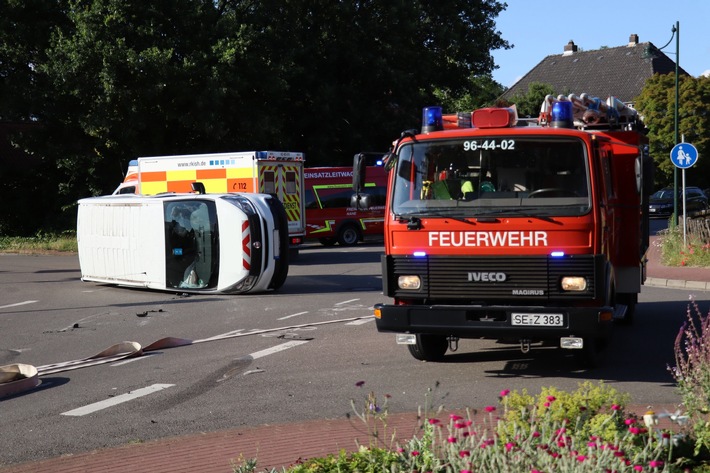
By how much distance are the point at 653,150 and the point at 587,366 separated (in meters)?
47.5

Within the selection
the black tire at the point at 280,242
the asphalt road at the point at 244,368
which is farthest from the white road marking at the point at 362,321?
the black tire at the point at 280,242

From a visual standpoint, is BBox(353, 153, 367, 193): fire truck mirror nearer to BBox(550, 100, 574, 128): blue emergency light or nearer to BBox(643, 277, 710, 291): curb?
BBox(550, 100, 574, 128): blue emergency light

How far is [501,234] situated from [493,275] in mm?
387

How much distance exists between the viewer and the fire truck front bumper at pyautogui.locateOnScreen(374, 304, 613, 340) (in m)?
8.38

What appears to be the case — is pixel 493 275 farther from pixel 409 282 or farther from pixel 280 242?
pixel 280 242

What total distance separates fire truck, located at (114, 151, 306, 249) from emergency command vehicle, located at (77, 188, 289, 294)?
6.77m

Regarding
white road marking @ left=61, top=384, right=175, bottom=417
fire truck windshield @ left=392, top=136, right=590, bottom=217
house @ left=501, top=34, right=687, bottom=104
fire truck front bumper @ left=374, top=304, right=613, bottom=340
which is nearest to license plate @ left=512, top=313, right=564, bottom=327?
fire truck front bumper @ left=374, top=304, right=613, bottom=340

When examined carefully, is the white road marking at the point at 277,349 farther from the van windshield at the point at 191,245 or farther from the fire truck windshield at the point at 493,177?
the van windshield at the point at 191,245

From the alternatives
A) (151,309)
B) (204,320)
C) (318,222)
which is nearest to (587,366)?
(204,320)

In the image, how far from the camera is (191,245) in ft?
57.9

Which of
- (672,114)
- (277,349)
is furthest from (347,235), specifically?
(672,114)

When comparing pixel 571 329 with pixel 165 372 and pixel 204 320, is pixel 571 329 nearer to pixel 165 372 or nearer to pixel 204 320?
pixel 165 372

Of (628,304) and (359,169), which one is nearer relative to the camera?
(359,169)

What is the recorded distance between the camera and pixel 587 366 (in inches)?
372
